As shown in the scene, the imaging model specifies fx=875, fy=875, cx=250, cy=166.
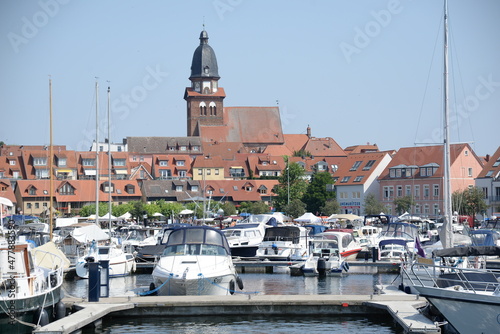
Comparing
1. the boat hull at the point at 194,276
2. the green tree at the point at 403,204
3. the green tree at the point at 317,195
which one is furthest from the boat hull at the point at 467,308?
the green tree at the point at 317,195

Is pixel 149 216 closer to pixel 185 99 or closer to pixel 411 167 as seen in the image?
pixel 411 167

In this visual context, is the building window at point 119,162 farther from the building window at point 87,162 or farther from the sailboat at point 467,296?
the sailboat at point 467,296

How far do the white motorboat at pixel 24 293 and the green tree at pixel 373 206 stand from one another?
7935 centimetres

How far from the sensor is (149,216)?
11144 centimetres

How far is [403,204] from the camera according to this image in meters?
106

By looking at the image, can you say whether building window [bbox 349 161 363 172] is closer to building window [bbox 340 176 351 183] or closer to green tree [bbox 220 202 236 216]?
building window [bbox 340 176 351 183]

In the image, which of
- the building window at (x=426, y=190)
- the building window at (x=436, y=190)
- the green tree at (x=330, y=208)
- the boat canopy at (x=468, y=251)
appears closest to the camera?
the boat canopy at (x=468, y=251)

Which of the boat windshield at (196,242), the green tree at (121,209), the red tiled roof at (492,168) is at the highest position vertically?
the red tiled roof at (492,168)

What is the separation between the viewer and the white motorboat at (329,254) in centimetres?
4275

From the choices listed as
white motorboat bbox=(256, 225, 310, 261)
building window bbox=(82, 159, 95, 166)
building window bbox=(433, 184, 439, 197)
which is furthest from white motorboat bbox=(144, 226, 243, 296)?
building window bbox=(82, 159, 95, 166)

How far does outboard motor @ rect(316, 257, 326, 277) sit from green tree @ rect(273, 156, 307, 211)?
78015mm

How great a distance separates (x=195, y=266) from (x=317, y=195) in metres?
91.4

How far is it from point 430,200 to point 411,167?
5.60m

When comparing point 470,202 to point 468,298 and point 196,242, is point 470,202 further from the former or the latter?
point 468,298
